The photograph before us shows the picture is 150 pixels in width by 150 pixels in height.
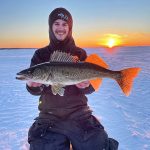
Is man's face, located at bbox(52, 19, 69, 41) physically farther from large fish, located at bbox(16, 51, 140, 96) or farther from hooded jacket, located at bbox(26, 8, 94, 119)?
large fish, located at bbox(16, 51, 140, 96)

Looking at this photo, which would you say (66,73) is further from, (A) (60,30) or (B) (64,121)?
(A) (60,30)

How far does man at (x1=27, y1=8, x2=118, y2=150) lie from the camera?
12.4ft

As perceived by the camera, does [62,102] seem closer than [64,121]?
No

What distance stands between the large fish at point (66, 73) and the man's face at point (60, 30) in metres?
0.86

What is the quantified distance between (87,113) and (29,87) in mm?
920

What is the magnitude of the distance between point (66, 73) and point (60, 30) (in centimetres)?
120

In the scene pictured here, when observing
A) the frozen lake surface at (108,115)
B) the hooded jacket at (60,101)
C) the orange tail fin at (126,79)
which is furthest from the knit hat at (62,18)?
the frozen lake surface at (108,115)

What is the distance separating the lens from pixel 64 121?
3.94 metres

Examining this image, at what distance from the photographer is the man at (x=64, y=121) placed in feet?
12.4

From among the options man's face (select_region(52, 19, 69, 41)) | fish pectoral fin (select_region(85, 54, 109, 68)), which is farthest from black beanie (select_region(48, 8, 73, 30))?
fish pectoral fin (select_region(85, 54, 109, 68))

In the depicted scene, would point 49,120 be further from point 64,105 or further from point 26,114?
point 26,114

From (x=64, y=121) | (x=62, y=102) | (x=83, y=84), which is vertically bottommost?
(x=64, y=121)

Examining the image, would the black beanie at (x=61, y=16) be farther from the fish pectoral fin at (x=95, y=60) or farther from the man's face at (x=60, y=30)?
the fish pectoral fin at (x=95, y=60)

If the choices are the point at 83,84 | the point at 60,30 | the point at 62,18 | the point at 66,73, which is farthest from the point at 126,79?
the point at 62,18
